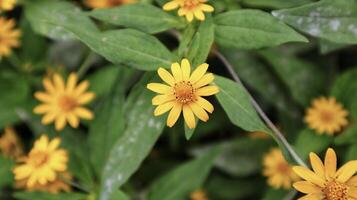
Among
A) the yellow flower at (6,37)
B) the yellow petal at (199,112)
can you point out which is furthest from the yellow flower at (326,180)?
the yellow flower at (6,37)

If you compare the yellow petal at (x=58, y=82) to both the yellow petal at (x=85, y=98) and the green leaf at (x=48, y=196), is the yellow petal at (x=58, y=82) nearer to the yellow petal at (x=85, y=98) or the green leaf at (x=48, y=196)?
the yellow petal at (x=85, y=98)

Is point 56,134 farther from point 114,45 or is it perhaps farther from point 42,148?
point 114,45

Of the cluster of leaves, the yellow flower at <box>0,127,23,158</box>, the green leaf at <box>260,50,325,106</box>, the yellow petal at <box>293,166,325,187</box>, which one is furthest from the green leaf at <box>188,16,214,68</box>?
the yellow flower at <box>0,127,23,158</box>

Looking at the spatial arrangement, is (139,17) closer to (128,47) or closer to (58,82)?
(128,47)

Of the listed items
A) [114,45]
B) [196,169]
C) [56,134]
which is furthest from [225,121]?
[114,45]

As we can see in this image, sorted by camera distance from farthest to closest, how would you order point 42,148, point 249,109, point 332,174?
1. point 42,148
2. point 249,109
3. point 332,174

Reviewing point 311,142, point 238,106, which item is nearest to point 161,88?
point 238,106
